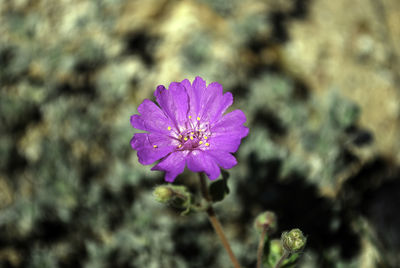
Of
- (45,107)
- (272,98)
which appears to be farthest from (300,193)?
(45,107)

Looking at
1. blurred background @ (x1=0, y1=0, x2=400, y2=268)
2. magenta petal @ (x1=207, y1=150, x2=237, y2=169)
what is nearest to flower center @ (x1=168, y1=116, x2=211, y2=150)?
magenta petal @ (x1=207, y1=150, x2=237, y2=169)

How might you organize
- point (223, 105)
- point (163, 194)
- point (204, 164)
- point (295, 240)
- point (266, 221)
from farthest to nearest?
point (266, 221) < point (223, 105) < point (163, 194) < point (204, 164) < point (295, 240)

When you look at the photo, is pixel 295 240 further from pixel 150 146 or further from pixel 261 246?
pixel 150 146

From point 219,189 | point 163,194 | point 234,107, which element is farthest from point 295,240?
point 234,107

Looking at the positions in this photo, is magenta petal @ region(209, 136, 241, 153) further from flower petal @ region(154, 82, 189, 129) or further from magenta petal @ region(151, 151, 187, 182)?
flower petal @ region(154, 82, 189, 129)

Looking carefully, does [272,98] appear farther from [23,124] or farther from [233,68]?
[23,124]

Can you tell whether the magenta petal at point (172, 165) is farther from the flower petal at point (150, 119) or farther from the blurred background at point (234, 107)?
the blurred background at point (234, 107)

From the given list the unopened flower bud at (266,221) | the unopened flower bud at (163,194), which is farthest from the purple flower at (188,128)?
the unopened flower bud at (266,221)
